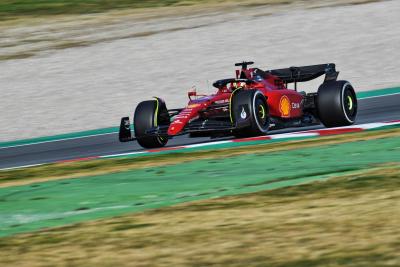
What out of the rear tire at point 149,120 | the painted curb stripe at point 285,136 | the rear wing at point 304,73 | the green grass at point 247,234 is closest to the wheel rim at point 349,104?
the painted curb stripe at point 285,136

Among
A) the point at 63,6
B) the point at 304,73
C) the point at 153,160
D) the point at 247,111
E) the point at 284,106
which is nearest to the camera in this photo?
the point at 153,160

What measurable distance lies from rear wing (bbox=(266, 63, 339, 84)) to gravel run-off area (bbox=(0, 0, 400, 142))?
13.8 ft

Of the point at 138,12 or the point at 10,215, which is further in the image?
the point at 138,12

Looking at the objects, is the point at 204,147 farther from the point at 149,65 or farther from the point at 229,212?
the point at 149,65

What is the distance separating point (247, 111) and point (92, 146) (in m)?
3.13

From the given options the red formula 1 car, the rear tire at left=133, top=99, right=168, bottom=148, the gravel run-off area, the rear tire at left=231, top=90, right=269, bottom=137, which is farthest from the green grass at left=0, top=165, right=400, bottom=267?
the gravel run-off area

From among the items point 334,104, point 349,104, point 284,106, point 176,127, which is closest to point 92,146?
point 176,127

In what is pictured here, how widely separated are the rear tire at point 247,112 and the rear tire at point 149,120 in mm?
1156

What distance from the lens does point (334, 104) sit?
12539mm

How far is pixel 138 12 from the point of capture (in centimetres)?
2950

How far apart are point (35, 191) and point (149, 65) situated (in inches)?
528

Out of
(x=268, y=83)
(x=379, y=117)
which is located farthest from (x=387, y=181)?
(x=379, y=117)

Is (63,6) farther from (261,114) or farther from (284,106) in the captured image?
(261,114)

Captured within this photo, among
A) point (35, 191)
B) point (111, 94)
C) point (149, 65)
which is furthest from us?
point (149, 65)
